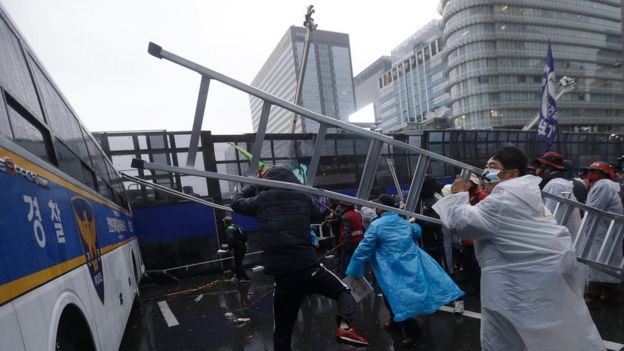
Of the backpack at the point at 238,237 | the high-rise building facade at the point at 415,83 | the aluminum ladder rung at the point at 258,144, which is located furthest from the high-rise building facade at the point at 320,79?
the aluminum ladder rung at the point at 258,144

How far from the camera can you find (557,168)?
13.7 feet

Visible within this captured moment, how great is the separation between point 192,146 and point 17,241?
1.14 metres

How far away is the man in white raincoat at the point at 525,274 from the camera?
2150mm

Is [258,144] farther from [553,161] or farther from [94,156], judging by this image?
[553,161]

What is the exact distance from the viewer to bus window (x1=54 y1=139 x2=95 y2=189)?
2.77 m

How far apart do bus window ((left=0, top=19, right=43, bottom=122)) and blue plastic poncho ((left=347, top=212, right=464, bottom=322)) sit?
127 inches

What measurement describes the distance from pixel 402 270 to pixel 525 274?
1.67m

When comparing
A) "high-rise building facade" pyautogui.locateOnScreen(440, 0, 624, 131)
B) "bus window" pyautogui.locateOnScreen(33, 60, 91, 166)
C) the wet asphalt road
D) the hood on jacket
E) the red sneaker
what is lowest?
the wet asphalt road

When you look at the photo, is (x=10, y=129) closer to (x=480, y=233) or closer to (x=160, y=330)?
(x=480, y=233)

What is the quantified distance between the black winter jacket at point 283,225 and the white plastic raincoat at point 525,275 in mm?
1180

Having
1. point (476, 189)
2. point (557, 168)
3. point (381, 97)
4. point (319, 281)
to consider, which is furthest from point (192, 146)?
point (381, 97)

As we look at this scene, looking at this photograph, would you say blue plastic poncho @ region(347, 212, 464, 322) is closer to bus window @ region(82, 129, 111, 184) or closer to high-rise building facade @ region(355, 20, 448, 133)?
bus window @ region(82, 129, 111, 184)

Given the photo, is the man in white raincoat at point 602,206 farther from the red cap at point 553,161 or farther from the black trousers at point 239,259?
the black trousers at point 239,259

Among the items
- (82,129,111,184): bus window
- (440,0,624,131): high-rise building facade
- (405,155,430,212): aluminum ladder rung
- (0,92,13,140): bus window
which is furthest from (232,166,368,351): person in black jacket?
(440,0,624,131): high-rise building facade
